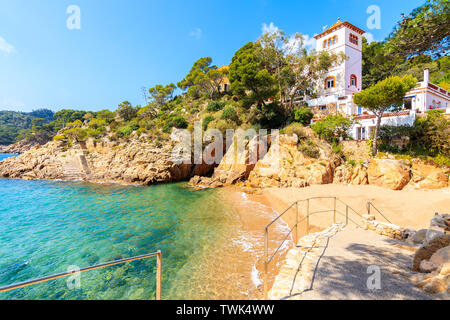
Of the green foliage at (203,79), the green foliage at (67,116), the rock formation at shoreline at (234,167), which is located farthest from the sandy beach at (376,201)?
the green foliage at (67,116)

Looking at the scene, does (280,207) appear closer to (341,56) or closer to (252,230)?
(252,230)

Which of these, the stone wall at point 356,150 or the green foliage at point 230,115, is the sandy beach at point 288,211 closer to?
the stone wall at point 356,150

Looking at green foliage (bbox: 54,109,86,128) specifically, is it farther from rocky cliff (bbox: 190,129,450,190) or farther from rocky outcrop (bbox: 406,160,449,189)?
rocky outcrop (bbox: 406,160,449,189)

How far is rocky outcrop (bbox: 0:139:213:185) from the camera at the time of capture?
22250 millimetres

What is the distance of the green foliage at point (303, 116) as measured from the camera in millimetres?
22031

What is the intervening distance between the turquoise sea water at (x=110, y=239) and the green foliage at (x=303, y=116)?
45.6 ft

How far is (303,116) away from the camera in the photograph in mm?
22031

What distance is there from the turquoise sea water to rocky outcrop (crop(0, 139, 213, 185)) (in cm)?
645

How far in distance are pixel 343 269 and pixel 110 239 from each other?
9.18 metres

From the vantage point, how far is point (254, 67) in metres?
21.8

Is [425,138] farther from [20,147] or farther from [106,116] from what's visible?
[20,147]

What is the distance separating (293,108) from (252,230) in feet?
65.7

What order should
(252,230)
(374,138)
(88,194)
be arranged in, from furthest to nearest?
1. (88,194)
2. (374,138)
3. (252,230)
